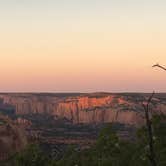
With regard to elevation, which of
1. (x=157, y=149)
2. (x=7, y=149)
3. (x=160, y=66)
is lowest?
(x=7, y=149)

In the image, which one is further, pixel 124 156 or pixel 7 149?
pixel 7 149

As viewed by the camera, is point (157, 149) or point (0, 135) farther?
point (0, 135)

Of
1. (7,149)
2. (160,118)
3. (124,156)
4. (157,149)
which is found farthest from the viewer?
(7,149)

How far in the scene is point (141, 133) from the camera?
1283 inches

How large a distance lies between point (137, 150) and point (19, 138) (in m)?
30.6

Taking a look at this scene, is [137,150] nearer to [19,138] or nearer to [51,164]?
[51,164]

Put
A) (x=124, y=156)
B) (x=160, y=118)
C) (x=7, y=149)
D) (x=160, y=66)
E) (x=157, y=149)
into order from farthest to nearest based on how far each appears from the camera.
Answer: (x=7, y=149) → (x=124, y=156) → (x=160, y=118) → (x=157, y=149) → (x=160, y=66)

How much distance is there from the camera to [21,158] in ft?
121

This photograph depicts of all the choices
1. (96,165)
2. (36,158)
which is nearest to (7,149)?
(36,158)

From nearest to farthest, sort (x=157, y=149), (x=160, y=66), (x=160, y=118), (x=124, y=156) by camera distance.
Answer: (x=160, y=66) → (x=157, y=149) → (x=160, y=118) → (x=124, y=156)

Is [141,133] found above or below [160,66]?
below

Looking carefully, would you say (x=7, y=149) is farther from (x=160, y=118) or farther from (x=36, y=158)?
(x=160, y=118)

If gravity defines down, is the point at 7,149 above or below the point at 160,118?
below

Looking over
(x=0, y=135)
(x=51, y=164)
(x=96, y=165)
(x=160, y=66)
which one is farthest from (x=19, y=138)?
(x=160, y=66)
